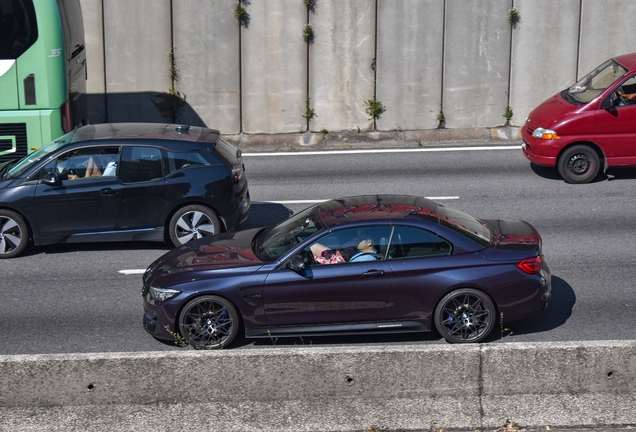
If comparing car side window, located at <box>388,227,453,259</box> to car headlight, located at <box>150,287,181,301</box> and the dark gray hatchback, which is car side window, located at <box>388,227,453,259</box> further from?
the dark gray hatchback

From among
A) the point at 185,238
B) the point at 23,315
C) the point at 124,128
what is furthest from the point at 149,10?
the point at 23,315

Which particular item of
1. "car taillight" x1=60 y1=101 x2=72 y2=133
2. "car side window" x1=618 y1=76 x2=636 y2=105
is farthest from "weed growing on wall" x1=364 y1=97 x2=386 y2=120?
"car taillight" x1=60 y1=101 x2=72 y2=133

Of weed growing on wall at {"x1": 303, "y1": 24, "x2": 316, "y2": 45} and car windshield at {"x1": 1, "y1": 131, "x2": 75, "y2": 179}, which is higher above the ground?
weed growing on wall at {"x1": 303, "y1": 24, "x2": 316, "y2": 45}

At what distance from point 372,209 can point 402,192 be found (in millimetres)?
5353

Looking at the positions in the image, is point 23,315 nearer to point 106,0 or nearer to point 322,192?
point 322,192

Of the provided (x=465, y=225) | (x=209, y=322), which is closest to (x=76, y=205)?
(x=209, y=322)

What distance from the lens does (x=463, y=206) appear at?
43.1 feet

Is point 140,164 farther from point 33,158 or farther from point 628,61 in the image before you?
point 628,61

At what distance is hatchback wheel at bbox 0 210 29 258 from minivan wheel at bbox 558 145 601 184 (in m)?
8.74

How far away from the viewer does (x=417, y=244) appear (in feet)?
27.6

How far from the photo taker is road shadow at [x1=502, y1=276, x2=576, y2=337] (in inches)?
353

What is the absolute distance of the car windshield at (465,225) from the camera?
28.2ft

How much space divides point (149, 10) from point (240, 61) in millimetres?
2262

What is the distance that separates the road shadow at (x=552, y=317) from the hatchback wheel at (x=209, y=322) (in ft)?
9.30
